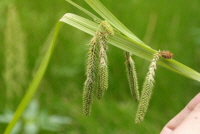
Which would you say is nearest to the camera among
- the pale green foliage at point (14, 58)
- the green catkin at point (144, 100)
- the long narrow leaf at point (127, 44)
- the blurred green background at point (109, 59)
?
the green catkin at point (144, 100)

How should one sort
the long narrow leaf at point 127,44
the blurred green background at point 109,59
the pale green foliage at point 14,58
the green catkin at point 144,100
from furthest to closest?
the blurred green background at point 109,59 → the pale green foliage at point 14,58 → the long narrow leaf at point 127,44 → the green catkin at point 144,100

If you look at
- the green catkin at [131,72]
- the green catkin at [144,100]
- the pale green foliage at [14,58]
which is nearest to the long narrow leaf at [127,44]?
the green catkin at [131,72]

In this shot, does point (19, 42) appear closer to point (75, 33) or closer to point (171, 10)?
point (75, 33)

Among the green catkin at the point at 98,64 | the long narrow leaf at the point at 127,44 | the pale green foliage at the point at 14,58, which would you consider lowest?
the green catkin at the point at 98,64

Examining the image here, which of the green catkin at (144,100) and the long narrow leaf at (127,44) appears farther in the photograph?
the long narrow leaf at (127,44)

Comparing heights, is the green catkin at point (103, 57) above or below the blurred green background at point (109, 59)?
below

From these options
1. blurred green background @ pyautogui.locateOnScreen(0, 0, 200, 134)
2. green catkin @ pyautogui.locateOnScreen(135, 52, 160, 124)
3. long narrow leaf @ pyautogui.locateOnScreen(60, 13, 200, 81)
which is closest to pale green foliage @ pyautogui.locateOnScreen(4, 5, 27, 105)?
blurred green background @ pyautogui.locateOnScreen(0, 0, 200, 134)

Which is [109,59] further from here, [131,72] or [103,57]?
[103,57]

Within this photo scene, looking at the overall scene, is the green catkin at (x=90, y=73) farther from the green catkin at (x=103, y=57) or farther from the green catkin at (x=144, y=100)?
the green catkin at (x=144, y=100)

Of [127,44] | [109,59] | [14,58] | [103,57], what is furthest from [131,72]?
[109,59]
